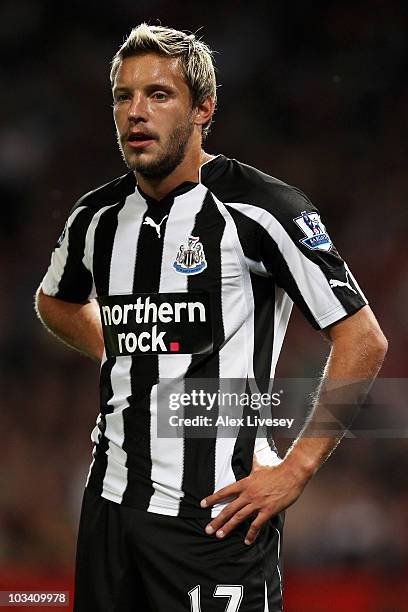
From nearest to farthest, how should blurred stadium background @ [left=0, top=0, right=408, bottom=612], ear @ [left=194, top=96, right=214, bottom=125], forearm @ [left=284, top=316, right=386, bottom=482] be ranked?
forearm @ [left=284, top=316, right=386, bottom=482] < ear @ [left=194, top=96, right=214, bottom=125] < blurred stadium background @ [left=0, top=0, right=408, bottom=612]

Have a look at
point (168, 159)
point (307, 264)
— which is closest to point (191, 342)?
point (307, 264)

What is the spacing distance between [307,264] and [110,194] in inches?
19.6

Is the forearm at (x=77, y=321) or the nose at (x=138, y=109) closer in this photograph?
the nose at (x=138, y=109)

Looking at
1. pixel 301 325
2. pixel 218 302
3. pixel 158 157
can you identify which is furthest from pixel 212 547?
pixel 301 325

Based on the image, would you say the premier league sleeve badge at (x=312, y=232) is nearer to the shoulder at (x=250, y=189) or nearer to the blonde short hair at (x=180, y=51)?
the shoulder at (x=250, y=189)

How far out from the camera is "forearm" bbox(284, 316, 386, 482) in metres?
1.69

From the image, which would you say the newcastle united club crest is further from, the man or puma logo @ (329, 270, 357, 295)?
puma logo @ (329, 270, 357, 295)

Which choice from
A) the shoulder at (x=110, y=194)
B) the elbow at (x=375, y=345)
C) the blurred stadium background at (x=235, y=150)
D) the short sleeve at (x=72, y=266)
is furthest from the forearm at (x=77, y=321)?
the blurred stadium background at (x=235, y=150)

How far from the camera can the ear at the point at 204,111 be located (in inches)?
75.5

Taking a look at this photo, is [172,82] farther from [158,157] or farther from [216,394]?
[216,394]

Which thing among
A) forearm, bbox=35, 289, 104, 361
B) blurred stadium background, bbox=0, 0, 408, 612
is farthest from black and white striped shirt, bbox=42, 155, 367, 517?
blurred stadium background, bbox=0, 0, 408, 612

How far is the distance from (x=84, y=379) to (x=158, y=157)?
9.86 feet

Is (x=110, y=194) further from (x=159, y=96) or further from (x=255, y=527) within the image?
(x=255, y=527)

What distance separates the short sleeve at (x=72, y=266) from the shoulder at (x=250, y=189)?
299 mm
